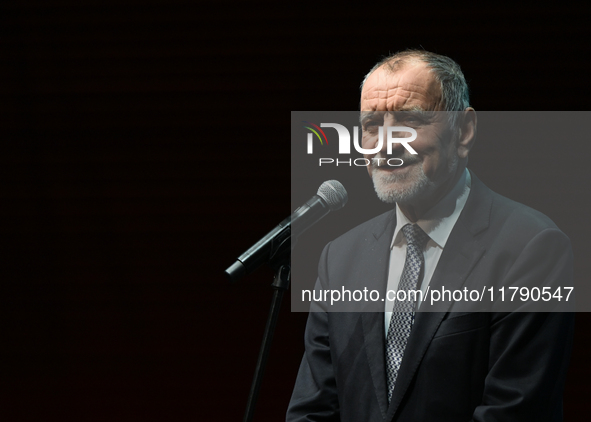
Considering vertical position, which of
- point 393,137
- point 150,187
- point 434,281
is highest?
point 150,187

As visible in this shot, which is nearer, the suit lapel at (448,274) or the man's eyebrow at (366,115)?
the suit lapel at (448,274)

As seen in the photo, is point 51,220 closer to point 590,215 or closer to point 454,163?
point 454,163

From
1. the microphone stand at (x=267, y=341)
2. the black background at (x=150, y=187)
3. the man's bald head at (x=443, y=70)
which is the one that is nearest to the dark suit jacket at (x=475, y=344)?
the man's bald head at (x=443, y=70)

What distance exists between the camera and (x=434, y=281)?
4.83 ft

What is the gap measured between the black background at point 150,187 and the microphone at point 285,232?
1435mm

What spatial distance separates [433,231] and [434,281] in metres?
0.16

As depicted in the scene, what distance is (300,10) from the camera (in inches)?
111

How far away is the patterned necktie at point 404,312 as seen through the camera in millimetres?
1479

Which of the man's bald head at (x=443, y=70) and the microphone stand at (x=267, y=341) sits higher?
the man's bald head at (x=443, y=70)

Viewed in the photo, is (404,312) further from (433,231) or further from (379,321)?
(433,231)

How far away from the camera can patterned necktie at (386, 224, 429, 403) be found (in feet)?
4.85

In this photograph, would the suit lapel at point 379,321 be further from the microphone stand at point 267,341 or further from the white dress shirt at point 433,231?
→ the microphone stand at point 267,341

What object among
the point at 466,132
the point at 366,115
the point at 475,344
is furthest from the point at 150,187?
the point at 475,344

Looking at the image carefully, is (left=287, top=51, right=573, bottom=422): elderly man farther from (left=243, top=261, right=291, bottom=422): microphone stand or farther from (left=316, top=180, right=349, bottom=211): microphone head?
(left=243, top=261, right=291, bottom=422): microphone stand
